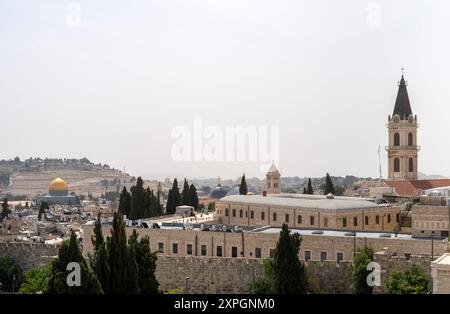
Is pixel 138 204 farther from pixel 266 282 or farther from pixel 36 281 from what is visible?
pixel 266 282

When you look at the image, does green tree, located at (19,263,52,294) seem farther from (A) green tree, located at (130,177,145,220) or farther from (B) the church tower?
(B) the church tower

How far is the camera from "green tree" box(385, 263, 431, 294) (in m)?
23.5

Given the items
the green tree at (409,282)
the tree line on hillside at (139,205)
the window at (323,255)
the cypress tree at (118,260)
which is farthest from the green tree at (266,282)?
the tree line on hillside at (139,205)

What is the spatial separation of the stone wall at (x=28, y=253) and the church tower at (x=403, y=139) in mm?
35511

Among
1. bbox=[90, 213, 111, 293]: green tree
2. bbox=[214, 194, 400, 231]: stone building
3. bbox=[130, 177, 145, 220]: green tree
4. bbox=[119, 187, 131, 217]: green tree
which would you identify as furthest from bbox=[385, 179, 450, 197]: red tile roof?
bbox=[90, 213, 111, 293]: green tree

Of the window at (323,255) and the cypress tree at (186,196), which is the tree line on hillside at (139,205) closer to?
the cypress tree at (186,196)

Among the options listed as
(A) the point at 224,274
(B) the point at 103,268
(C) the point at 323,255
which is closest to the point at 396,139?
(C) the point at 323,255

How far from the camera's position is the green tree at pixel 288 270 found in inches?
938

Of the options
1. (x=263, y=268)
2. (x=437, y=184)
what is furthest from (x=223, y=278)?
(x=437, y=184)

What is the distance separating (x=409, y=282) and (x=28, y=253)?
21676 millimetres

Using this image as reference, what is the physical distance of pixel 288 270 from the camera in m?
23.9

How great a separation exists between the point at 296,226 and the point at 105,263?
17221 mm

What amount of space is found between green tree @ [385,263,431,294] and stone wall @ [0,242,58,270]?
63.5ft
